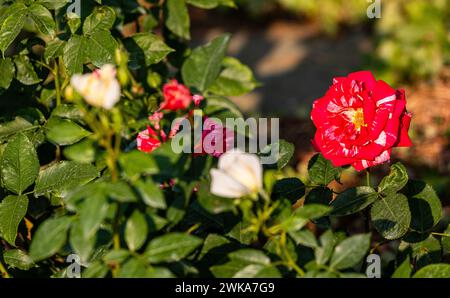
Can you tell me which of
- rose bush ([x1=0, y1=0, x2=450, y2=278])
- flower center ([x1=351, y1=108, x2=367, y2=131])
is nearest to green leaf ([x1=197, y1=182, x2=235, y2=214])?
rose bush ([x1=0, y1=0, x2=450, y2=278])

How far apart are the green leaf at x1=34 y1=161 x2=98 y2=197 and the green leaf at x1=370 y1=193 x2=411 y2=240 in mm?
530

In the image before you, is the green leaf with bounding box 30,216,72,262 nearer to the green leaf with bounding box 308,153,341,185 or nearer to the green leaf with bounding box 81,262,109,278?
the green leaf with bounding box 81,262,109,278

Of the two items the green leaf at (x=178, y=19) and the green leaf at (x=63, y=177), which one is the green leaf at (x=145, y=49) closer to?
the green leaf at (x=178, y=19)

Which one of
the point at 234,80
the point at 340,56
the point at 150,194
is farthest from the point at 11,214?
the point at 340,56

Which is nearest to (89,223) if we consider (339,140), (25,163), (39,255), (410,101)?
(39,255)

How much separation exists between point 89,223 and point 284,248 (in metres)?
0.31

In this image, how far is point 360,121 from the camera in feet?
4.70

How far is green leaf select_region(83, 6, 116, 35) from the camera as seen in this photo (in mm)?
1495

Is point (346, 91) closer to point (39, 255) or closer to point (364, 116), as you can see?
point (364, 116)

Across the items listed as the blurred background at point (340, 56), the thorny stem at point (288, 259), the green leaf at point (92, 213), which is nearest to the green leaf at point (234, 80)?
the thorny stem at point (288, 259)

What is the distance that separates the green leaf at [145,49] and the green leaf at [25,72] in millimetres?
216

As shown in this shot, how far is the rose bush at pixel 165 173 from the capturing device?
106 cm

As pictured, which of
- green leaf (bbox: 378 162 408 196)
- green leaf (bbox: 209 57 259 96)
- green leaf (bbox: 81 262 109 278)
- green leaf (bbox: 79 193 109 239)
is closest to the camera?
green leaf (bbox: 79 193 109 239)

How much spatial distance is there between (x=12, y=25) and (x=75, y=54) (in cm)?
14
